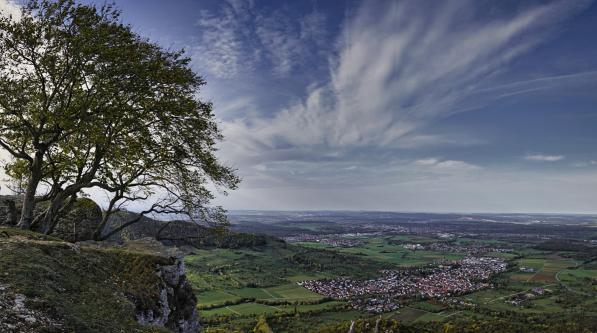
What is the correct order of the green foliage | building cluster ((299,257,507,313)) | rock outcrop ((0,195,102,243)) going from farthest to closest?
building cluster ((299,257,507,313)) < the green foliage < rock outcrop ((0,195,102,243))

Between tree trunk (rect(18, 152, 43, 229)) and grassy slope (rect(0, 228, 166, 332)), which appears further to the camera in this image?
tree trunk (rect(18, 152, 43, 229))

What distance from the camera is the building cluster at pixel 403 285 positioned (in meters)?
121

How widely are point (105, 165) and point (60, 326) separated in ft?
36.1

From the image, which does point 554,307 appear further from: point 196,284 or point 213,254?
point 213,254

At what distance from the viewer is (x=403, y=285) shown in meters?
148

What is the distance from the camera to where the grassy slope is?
31.2 feet

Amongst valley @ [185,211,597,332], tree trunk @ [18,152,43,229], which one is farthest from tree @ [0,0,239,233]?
valley @ [185,211,597,332]

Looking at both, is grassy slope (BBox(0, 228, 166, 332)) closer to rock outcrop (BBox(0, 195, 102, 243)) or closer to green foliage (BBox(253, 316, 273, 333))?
rock outcrop (BBox(0, 195, 102, 243))

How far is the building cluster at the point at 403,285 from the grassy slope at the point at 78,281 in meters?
102

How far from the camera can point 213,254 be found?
6850 inches

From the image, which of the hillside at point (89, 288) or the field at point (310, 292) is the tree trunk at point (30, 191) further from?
the field at point (310, 292)

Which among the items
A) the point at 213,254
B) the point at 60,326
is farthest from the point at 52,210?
the point at 213,254

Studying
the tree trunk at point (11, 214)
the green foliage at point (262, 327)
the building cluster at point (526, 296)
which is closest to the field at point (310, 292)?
the building cluster at point (526, 296)

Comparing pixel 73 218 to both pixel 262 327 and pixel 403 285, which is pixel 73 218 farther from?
pixel 403 285
